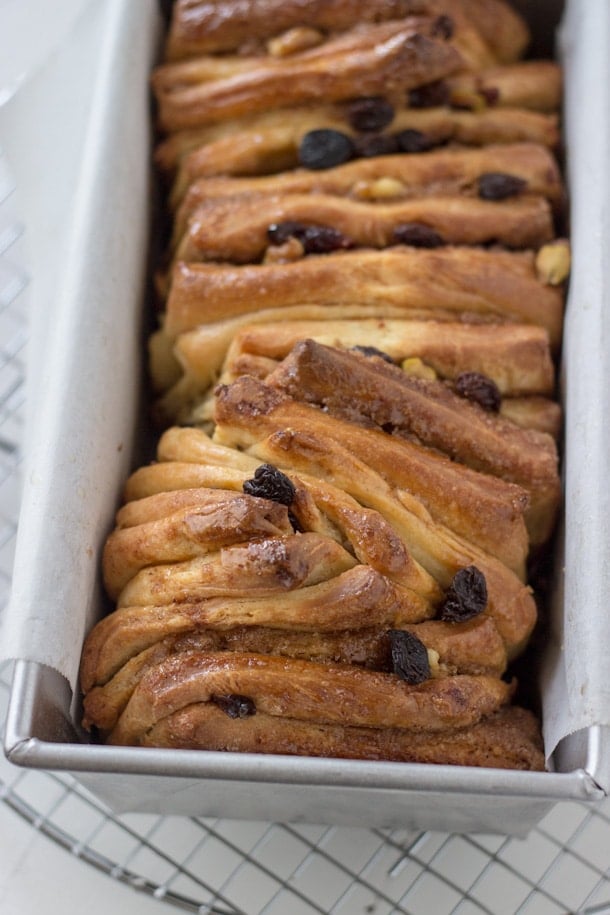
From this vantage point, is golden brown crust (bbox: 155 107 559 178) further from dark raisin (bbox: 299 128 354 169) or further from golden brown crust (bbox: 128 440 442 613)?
golden brown crust (bbox: 128 440 442 613)

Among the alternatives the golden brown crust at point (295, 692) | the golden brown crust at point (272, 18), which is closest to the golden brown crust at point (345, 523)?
the golden brown crust at point (295, 692)

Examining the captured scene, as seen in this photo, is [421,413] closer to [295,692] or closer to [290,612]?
[290,612]

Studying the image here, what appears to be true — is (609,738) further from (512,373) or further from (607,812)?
(512,373)

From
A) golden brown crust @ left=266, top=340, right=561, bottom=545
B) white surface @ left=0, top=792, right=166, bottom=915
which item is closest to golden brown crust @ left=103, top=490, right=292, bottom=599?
golden brown crust @ left=266, top=340, right=561, bottom=545

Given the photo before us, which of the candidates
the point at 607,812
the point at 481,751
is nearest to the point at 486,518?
the point at 481,751

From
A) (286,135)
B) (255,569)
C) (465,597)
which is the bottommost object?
(465,597)

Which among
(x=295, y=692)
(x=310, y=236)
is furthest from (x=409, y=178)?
(x=295, y=692)
